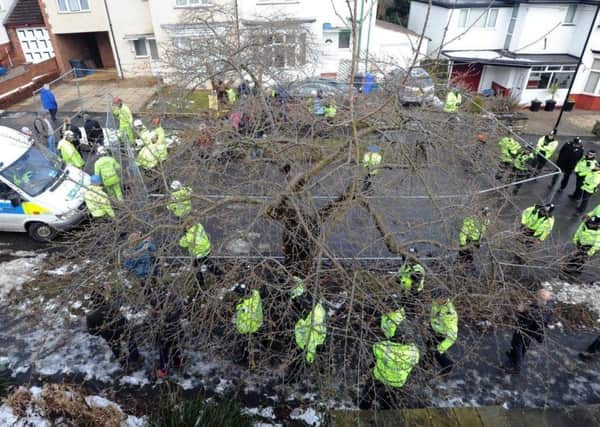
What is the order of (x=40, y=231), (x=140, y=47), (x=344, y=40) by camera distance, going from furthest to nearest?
(x=140, y=47) < (x=344, y=40) < (x=40, y=231)

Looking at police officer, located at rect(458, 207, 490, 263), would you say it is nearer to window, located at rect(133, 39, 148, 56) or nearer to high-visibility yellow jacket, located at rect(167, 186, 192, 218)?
high-visibility yellow jacket, located at rect(167, 186, 192, 218)

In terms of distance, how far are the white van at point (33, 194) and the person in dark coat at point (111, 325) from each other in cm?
303

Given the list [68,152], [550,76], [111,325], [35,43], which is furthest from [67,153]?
[550,76]

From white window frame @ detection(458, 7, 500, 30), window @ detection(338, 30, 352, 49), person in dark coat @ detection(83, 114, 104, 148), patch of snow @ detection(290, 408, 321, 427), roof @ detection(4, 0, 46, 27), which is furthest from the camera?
roof @ detection(4, 0, 46, 27)

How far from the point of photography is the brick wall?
55.5 feet

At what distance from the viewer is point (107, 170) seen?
28.3 ft

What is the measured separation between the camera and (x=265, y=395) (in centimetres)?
582

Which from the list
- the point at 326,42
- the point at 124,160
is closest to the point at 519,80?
the point at 326,42

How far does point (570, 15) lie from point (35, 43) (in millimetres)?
28257

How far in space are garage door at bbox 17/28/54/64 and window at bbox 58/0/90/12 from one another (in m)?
3.04

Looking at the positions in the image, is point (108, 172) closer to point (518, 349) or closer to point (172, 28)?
point (518, 349)

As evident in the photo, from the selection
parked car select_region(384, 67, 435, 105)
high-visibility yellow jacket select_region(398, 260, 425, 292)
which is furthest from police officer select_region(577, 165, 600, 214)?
high-visibility yellow jacket select_region(398, 260, 425, 292)

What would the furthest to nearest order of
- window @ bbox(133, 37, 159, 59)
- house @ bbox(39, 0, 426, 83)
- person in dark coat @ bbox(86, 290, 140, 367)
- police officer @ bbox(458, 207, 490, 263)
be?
window @ bbox(133, 37, 159, 59) < house @ bbox(39, 0, 426, 83) < person in dark coat @ bbox(86, 290, 140, 367) < police officer @ bbox(458, 207, 490, 263)

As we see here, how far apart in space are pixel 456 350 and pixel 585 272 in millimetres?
3885
